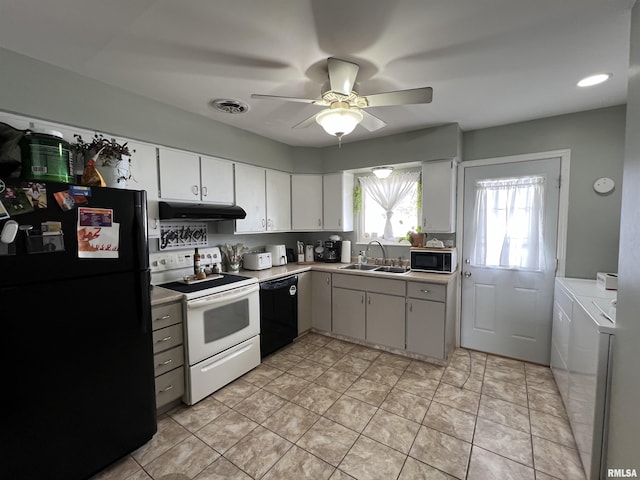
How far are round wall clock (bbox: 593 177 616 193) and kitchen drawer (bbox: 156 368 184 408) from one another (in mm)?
3865

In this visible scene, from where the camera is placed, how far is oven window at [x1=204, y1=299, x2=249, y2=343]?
7.57 ft

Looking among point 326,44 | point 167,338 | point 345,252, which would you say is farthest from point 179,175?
point 345,252

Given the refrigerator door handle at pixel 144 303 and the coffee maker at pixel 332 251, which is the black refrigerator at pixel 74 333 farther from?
the coffee maker at pixel 332 251

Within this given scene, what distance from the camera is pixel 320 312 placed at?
350 centimetres

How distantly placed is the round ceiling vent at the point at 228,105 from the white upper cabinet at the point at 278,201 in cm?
97

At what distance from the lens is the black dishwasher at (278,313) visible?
2900 mm

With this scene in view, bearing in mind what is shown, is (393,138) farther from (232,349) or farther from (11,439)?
(11,439)

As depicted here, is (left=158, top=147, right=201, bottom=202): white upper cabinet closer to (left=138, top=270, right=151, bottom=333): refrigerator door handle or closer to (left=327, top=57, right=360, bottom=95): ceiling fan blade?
(left=138, top=270, right=151, bottom=333): refrigerator door handle

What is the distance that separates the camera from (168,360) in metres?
2.09

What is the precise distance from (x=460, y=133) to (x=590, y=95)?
1.01 metres

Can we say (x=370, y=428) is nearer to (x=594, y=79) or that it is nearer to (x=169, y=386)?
(x=169, y=386)

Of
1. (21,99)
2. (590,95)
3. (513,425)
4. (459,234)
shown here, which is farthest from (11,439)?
(590,95)

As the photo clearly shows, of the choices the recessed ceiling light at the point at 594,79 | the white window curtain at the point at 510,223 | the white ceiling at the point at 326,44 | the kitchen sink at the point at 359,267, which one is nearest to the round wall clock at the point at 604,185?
the white window curtain at the point at 510,223

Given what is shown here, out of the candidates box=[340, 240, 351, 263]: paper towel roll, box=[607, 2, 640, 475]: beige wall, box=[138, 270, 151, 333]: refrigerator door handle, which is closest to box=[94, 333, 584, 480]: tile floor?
box=[607, 2, 640, 475]: beige wall
